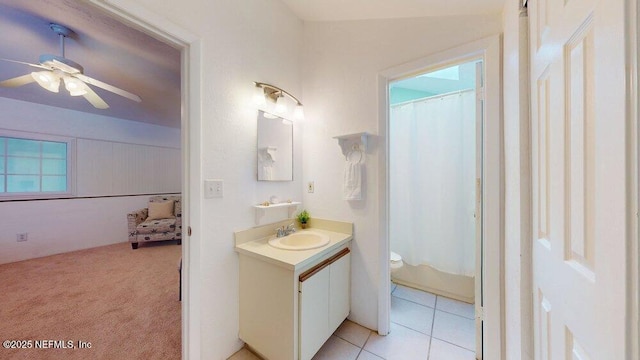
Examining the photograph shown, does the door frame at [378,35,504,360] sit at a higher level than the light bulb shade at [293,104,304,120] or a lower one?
lower

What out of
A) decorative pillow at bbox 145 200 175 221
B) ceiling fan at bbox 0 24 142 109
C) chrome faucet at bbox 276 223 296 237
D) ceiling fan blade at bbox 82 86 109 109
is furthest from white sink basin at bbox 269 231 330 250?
decorative pillow at bbox 145 200 175 221

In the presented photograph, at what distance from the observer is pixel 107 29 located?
5.81ft

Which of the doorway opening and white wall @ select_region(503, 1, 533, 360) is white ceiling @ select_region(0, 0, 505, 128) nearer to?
white wall @ select_region(503, 1, 533, 360)

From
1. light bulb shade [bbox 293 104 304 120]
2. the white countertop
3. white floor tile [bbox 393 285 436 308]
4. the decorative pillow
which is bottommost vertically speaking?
white floor tile [bbox 393 285 436 308]

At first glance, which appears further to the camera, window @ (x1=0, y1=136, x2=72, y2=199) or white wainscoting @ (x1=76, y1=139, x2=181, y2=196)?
white wainscoting @ (x1=76, y1=139, x2=181, y2=196)

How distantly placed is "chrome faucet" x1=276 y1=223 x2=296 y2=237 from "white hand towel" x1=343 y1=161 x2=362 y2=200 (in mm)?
545

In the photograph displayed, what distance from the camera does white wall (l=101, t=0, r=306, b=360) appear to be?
Result: 1272mm

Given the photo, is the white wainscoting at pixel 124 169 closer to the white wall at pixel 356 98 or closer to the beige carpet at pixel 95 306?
the beige carpet at pixel 95 306

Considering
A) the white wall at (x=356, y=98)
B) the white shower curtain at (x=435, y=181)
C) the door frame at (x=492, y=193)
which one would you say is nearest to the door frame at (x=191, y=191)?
the white wall at (x=356, y=98)

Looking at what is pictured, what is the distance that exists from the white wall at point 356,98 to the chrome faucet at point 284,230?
300 mm

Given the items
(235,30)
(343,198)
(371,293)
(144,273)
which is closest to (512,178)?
(343,198)

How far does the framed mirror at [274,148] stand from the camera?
168 cm

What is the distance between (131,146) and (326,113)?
461cm

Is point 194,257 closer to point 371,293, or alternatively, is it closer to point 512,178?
point 371,293
